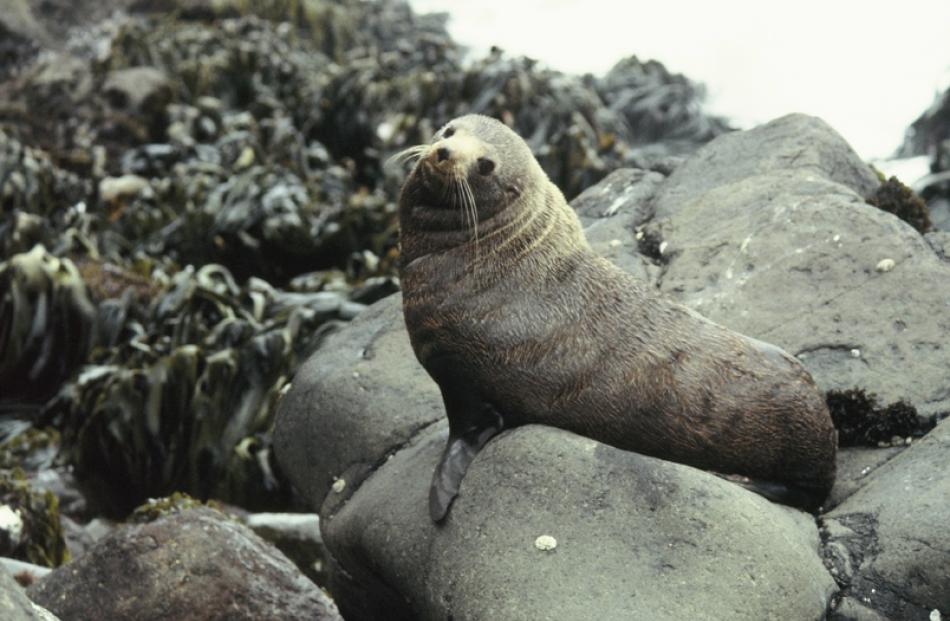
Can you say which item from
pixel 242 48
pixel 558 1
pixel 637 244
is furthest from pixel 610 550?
pixel 558 1

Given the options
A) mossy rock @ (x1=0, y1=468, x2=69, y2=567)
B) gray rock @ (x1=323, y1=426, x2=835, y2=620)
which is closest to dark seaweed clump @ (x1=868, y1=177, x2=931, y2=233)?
gray rock @ (x1=323, y1=426, x2=835, y2=620)

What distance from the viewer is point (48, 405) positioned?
8.78 metres

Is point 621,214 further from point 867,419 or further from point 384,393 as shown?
point 867,419

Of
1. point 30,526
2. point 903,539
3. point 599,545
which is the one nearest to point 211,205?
point 30,526

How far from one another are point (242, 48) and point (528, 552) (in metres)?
14.5

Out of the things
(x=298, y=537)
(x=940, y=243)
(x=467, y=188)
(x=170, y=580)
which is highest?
(x=467, y=188)

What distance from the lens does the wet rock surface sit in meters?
4.04

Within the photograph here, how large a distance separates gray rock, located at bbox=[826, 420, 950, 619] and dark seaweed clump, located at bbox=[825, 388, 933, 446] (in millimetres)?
380

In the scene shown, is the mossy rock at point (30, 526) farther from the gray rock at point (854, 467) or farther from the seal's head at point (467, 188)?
the gray rock at point (854, 467)

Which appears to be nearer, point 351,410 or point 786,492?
point 786,492

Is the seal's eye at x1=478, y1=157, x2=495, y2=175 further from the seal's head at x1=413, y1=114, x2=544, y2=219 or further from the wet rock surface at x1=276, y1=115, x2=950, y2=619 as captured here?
the wet rock surface at x1=276, y1=115, x2=950, y2=619

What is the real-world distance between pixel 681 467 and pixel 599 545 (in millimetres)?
474

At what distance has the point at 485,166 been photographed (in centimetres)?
462

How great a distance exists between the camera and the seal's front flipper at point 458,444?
14.4ft
